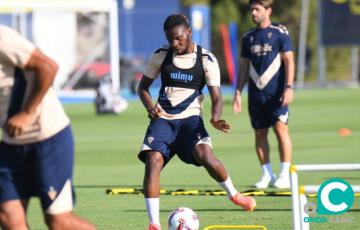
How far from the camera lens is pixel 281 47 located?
14.0m

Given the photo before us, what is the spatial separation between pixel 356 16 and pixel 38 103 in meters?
39.5

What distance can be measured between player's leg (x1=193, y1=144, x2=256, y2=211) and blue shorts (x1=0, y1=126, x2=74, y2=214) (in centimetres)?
293

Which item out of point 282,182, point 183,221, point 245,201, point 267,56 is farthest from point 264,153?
point 183,221

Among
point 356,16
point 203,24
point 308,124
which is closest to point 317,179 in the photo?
point 308,124

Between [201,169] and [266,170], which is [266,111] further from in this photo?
[201,169]

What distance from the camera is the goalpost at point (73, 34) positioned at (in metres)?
43.0

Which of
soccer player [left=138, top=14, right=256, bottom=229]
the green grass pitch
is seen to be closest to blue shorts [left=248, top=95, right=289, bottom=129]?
the green grass pitch

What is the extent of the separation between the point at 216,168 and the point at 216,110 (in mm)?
544

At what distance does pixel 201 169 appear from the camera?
17.1m

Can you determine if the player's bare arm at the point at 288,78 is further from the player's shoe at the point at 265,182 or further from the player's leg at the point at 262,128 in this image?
the player's shoe at the point at 265,182

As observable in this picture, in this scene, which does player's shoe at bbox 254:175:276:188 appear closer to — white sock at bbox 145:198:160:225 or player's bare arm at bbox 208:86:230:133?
player's bare arm at bbox 208:86:230:133

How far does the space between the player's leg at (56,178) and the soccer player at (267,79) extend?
6259mm

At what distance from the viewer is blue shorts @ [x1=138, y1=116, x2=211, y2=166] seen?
1050cm

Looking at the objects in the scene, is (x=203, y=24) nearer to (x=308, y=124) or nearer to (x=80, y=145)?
(x=308, y=124)
